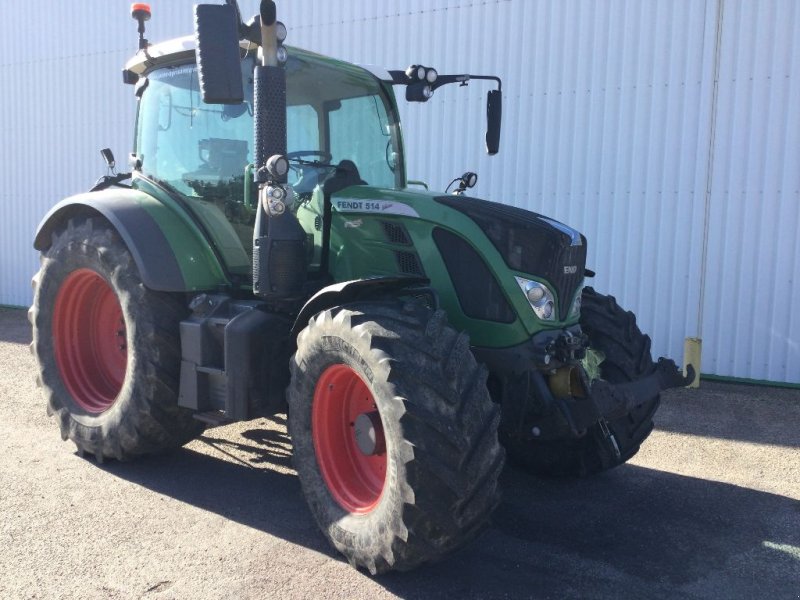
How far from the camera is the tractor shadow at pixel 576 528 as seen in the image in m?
3.15

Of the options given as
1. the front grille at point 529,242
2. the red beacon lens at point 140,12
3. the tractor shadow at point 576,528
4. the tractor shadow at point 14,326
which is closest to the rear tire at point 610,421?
the tractor shadow at point 576,528

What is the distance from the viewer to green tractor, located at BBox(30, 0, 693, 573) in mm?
3031

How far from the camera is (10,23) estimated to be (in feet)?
37.6

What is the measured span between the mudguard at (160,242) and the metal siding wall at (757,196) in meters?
4.90

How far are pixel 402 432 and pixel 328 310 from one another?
722mm

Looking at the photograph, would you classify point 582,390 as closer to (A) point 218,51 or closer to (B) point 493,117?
(B) point 493,117

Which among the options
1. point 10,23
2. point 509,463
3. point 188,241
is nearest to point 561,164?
point 509,463

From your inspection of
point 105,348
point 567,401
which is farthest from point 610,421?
point 105,348

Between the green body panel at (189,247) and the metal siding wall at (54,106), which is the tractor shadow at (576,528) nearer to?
the green body panel at (189,247)

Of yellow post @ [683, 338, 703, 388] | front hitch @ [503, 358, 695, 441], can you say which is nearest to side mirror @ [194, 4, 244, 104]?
front hitch @ [503, 358, 695, 441]

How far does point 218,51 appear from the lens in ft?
10.5

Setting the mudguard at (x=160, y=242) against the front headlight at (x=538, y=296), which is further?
the mudguard at (x=160, y=242)

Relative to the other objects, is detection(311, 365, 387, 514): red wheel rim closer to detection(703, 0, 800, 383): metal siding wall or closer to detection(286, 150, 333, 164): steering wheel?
detection(286, 150, 333, 164): steering wheel

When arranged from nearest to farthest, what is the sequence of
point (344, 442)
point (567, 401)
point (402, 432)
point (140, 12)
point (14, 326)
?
1. point (402, 432)
2. point (567, 401)
3. point (344, 442)
4. point (140, 12)
5. point (14, 326)
